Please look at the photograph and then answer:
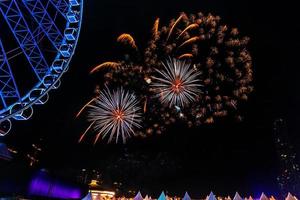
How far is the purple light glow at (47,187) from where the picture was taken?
1728 centimetres

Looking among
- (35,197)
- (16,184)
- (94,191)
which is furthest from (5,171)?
(94,191)

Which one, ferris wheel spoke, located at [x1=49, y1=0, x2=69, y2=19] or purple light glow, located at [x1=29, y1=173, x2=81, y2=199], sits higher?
ferris wheel spoke, located at [x1=49, y1=0, x2=69, y2=19]

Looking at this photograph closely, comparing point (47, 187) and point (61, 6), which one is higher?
point (61, 6)

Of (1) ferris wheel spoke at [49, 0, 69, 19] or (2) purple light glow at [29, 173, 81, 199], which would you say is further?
(2) purple light glow at [29, 173, 81, 199]

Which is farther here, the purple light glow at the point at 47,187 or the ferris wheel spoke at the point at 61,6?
the purple light glow at the point at 47,187

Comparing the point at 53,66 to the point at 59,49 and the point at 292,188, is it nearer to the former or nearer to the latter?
the point at 59,49

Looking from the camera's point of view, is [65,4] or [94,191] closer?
[65,4]

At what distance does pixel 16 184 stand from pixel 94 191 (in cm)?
1809

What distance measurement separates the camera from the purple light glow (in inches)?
680

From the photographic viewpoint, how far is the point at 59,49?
1432 centimetres

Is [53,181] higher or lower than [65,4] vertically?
lower

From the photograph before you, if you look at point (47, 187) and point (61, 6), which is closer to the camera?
point (61, 6)

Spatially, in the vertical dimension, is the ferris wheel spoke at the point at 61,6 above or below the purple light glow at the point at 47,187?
above

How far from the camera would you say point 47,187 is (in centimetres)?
1992
